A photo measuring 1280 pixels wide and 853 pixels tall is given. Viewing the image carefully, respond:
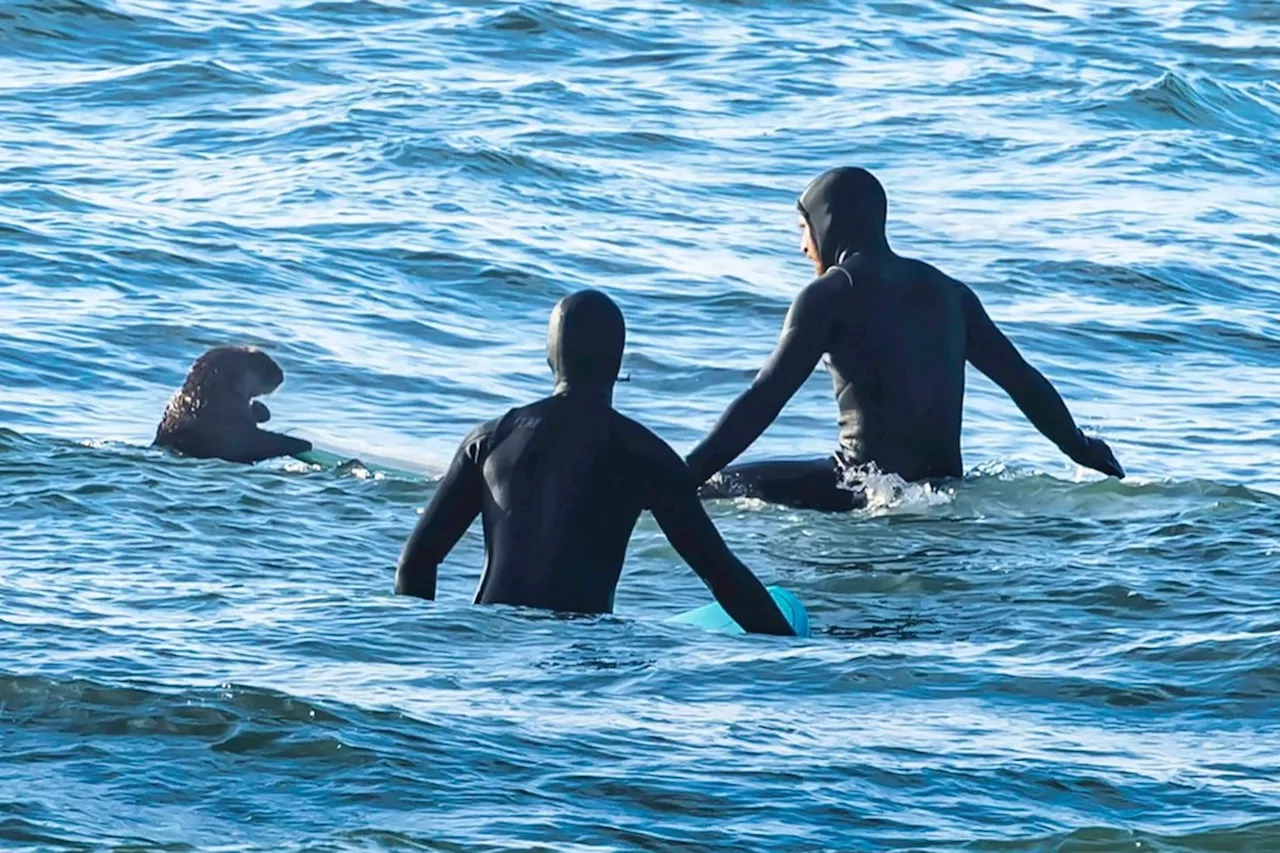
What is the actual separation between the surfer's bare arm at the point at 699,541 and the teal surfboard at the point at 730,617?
20 centimetres

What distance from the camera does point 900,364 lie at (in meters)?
11.9

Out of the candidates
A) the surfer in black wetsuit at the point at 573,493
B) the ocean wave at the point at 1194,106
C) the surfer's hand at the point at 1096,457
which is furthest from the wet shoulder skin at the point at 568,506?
the ocean wave at the point at 1194,106

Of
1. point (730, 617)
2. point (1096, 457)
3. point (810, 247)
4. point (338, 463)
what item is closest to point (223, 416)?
point (338, 463)

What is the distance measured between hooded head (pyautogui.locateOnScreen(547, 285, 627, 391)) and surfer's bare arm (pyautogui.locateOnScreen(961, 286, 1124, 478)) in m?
3.53

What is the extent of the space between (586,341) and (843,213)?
3206mm

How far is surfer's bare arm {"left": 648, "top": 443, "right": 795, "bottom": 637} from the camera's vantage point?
8.92 meters

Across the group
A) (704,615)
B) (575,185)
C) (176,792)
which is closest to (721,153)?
(575,185)

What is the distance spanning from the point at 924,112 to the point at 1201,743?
20.9 meters

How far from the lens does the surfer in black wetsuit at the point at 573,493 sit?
8.87 metres

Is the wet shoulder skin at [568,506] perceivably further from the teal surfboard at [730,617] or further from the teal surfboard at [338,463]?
the teal surfboard at [338,463]

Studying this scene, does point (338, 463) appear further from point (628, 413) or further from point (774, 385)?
point (774, 385)

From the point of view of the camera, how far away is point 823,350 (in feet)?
38.7

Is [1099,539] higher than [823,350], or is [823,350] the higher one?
[823,350]

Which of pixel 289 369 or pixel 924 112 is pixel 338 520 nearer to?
pixel 289 369
